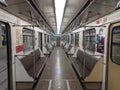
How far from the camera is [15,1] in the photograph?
8.73 feet

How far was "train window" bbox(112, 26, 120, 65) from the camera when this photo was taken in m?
2.96

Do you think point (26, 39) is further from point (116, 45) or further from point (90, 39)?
point (116, 45)

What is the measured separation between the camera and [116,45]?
10.0ft

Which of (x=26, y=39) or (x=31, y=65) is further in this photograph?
(x=31, y=65)

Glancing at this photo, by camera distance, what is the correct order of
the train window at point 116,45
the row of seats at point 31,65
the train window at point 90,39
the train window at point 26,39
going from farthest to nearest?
the train window at point 26,39 → the train window at point 90,39 → the row of seats at point 31,65 → the train window at point 116,45

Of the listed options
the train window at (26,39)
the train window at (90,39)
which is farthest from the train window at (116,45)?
the train window at (26,39)

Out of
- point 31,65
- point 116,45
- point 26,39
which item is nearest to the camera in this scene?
point 116,45

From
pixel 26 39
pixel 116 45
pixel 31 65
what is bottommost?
pixel 31 65

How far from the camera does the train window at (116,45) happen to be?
296cm

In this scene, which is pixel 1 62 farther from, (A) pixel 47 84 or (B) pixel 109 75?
(B) pixel 109 75

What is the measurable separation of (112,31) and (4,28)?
2.68 meters

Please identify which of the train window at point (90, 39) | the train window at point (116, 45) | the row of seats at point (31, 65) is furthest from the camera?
the train window at point (90, 39)

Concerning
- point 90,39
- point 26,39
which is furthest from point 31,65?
point 90,39

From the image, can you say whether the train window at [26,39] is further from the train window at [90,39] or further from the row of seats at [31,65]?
the train window at [90,39]
